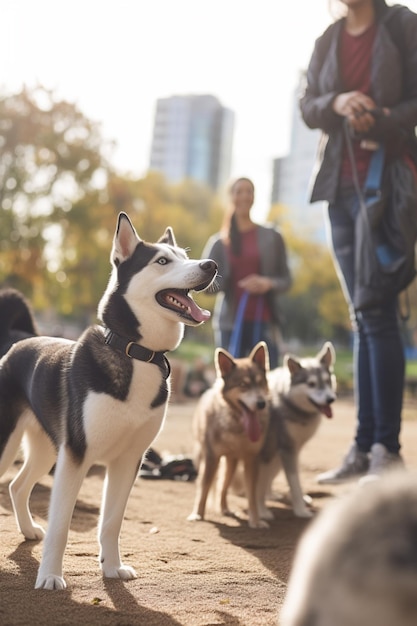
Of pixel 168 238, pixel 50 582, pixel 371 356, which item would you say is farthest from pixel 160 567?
pixel 371 356

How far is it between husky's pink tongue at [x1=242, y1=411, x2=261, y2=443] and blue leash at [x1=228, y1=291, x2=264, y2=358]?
1.54 meters

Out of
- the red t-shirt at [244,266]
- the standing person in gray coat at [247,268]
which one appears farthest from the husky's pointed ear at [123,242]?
the red t-shirt at [244,266]

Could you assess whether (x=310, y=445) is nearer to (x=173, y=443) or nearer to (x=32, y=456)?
(x=173, y=443)

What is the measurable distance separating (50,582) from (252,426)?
253cm

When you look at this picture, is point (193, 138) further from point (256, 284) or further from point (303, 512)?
point (303, 512)

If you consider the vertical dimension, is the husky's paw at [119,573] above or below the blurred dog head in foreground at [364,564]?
below

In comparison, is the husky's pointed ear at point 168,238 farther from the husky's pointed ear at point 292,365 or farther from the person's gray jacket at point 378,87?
the husky's pointed ear at point 292,365

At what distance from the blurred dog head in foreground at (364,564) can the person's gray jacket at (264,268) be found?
5.82 meters

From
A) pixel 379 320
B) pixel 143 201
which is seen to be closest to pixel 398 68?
pixel 379 320

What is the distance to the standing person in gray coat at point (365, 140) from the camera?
18.2 feet

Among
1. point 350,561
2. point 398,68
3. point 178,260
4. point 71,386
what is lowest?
point 71,386

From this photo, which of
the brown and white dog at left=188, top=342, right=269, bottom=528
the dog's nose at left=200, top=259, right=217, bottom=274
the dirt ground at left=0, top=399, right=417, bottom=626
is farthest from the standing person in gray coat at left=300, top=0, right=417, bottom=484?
the dog's nose at left=200, top=259, right=217, bottom=274

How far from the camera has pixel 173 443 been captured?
10141 millimetres

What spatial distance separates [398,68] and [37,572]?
14.1ft
